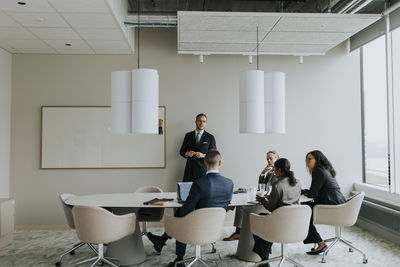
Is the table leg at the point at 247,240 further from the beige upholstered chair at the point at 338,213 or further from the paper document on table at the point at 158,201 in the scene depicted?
the paper document on table at the point at 158,201

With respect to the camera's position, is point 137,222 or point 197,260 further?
point 137,222

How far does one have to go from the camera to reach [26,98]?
6.74m

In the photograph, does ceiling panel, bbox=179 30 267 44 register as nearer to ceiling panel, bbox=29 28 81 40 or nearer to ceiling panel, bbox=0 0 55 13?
ceiling panel, bbox=29 28 81 40

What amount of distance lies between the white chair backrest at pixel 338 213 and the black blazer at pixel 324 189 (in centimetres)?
16

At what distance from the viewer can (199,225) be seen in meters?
3.76

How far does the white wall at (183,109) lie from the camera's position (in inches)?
265

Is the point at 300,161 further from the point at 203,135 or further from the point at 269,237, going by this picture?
the point at 269,237

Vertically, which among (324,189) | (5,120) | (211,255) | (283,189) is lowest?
(211,255)

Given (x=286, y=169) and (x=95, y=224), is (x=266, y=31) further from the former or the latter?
(x=95, y=224)

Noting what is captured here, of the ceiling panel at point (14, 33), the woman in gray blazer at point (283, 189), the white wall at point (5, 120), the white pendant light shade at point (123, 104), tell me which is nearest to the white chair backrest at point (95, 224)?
the white pendant light shade at point (123, 104)

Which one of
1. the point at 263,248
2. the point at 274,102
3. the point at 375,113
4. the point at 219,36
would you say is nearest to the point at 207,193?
the point at 263,248

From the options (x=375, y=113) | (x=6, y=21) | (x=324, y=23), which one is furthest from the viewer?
(x=375, y=113)

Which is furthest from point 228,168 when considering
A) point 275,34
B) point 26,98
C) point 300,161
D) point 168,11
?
point 26,98

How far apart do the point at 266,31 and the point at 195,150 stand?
95.5 inches
